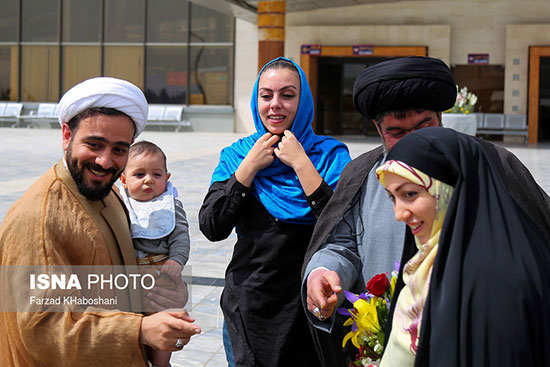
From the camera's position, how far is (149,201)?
262 cm

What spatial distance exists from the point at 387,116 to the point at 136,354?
40.0 inches

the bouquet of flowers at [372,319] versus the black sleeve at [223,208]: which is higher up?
the black sleeve at [223,208]

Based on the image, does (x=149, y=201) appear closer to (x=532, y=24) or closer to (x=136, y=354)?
(x=136, y=354)

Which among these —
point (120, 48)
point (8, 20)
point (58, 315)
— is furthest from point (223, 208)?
point (8, 20)

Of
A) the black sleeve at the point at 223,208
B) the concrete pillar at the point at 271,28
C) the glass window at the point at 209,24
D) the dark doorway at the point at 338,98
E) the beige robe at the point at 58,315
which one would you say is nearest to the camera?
the beige robe at the point at 58,315

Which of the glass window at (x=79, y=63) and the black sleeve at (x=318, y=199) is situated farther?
the glass window at (x=79, y=63)

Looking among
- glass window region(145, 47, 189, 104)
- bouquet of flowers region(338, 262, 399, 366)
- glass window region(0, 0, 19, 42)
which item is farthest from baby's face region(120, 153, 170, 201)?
glass window region(0, 0, 19, 42)

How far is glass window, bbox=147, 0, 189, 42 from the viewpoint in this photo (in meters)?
25.7

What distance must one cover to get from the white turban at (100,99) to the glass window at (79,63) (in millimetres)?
25941

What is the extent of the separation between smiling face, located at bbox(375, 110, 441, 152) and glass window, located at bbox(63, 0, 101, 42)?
26224mm

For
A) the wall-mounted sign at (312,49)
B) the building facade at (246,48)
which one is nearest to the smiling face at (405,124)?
the building facade at (246,48)

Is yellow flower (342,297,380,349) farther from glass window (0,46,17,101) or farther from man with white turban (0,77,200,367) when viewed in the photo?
glass window (0,46,17,101)

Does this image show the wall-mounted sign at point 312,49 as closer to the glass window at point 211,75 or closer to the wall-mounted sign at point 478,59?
the glass window at point 211,75

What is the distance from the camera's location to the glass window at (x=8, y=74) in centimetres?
2757
